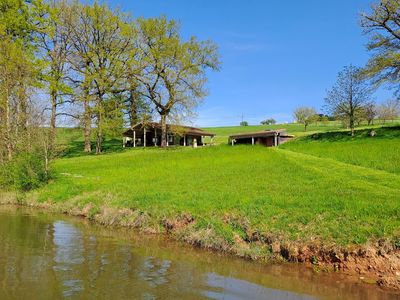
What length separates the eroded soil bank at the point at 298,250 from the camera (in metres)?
10.7

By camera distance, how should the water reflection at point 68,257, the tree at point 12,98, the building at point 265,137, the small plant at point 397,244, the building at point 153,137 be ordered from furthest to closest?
the building at point 153,137 < the building at point 265,137 < the tree at point 12,98 < the small plant at point 397,244 < the water reflection at point 68,257

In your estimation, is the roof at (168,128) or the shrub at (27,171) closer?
the shrub at (27,171)

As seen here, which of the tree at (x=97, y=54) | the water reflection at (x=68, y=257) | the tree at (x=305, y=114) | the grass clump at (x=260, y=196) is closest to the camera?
the water reflection at (x=68, y=257)

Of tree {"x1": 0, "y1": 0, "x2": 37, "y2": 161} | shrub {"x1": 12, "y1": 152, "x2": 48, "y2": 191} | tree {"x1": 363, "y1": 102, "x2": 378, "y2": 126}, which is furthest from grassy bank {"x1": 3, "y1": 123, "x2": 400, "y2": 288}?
tree {"x1": 363, "y1": 102, "x2": 378, "y2": 126}

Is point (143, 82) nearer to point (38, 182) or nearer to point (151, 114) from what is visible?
point (151, 114)

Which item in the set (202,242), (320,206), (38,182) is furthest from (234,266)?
(38,182)

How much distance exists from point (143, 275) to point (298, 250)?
4.77 meters

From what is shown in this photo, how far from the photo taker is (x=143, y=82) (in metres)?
57.6

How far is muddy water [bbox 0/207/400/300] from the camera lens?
9.48m

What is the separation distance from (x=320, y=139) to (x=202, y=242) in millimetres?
37944

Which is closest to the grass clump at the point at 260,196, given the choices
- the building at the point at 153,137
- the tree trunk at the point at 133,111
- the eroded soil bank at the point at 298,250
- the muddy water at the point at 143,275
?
the eroded soil bank at the point at 298,250

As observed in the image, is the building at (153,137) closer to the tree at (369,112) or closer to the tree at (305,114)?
the tree at (369,112)

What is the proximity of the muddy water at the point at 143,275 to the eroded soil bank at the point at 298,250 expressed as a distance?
0.45 meters

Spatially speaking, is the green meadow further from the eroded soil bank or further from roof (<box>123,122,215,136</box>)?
roof (<box>123,122,215,136</box>)
